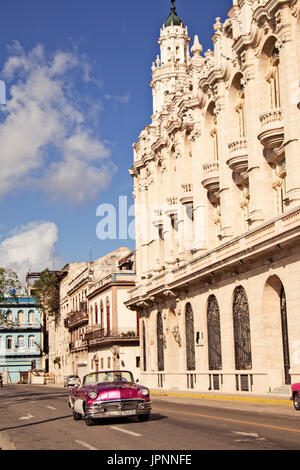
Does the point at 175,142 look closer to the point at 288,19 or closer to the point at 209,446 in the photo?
the point at 288,19

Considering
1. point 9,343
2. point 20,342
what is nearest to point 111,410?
point 9,343

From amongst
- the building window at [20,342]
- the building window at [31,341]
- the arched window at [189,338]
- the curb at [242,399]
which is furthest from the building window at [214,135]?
the building window at [31,341]

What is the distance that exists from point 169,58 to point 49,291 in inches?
2030

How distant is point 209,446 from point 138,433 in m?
2.96

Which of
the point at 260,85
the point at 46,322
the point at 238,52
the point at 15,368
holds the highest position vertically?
the point at 238,52

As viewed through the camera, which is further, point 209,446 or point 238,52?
point 238,52

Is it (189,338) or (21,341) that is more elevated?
(21,341)

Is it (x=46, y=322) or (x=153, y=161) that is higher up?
(x=153, y=161)

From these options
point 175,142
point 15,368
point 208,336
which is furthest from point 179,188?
point 15,368

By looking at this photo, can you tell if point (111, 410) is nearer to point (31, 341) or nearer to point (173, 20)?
point (173, 20)

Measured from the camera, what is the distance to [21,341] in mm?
114375

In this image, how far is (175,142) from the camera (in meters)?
46.2

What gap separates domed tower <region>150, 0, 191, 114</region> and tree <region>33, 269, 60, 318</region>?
47.2 meters

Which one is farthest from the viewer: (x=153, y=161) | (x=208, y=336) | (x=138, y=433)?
(x=153, y=161)
